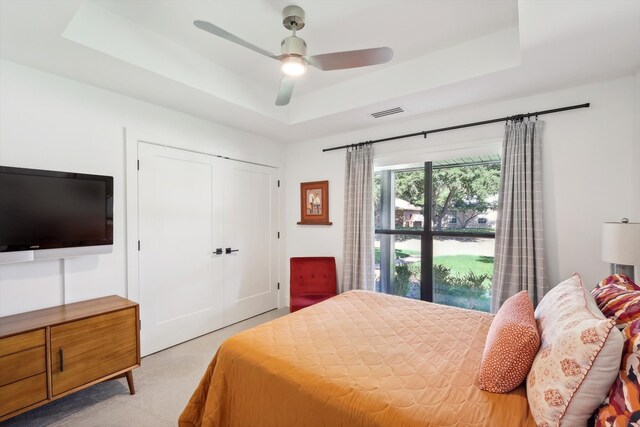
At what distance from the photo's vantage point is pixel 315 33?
226 cm

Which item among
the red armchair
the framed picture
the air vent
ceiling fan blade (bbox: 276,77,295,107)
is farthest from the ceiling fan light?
the red armchair

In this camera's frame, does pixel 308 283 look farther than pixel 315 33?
Yes

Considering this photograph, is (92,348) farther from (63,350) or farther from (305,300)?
(305,300)

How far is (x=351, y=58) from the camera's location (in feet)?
6.22

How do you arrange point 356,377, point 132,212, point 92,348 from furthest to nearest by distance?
point 132,212, point 92,348, point 356,377

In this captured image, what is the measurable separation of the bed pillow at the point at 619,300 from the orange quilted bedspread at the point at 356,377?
507mm

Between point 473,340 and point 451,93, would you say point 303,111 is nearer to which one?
point 451,93

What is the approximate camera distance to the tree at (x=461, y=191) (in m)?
3.04

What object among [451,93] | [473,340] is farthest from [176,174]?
[473,340]

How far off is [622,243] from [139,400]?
11.7ft

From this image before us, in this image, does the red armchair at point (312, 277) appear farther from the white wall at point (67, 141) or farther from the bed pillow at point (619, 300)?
the bed pillow at point (619, 300)

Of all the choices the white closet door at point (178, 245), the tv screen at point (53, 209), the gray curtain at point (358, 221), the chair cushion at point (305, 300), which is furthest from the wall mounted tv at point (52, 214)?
the gray curtain at point (358, 221)

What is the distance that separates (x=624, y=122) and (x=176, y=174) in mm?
4018

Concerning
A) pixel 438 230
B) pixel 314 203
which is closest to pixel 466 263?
pixel 438 230
